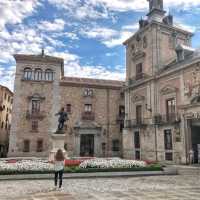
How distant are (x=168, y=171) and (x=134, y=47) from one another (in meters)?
21.2

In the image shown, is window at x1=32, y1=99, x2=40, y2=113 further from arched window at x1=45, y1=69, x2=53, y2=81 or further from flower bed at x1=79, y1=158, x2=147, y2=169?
flower bed at x1=79, y1=158, x2=147, y2=169

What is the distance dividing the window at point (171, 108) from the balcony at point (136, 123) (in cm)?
331

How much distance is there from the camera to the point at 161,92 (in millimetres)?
26891

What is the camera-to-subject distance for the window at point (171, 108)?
2506 cm

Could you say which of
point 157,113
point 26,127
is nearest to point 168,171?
point 157,113

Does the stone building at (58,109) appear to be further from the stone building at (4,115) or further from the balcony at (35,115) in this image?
the stone building at (4,115)

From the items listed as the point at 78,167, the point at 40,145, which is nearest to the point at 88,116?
the point at 40,145

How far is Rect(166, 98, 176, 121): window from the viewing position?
25.1 m

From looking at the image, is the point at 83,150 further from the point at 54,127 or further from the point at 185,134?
the point at 185,134

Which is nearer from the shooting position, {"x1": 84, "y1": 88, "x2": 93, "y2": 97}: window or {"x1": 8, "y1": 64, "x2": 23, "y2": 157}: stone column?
{"x1": 8, "y1": 64, "x2": 23, "y2": 157}: stone column

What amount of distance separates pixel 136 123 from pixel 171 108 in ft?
19.8

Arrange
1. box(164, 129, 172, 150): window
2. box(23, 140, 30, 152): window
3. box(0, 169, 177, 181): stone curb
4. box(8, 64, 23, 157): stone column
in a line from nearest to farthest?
box(0, 169, 177, 181): stone curb → box(164, 129, 172, 150): window → box(8, 64, 23, 157): stone column → box(23, 140, 30, 152): window

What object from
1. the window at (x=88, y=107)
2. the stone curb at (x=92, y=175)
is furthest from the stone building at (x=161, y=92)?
the stone curb at (x=92, y=175)

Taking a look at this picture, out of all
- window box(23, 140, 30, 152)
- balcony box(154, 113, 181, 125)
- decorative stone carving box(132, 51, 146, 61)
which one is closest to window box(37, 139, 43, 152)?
window box(23, 140, 30, 152)
